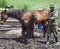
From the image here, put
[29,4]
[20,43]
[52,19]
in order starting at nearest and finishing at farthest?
1. [52,19]
2. [20,43]
3. [29,4]

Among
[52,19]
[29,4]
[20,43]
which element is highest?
[52,19]

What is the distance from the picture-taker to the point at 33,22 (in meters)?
12.3

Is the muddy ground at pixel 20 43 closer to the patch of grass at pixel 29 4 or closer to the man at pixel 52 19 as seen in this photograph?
the man at pixel 52 19

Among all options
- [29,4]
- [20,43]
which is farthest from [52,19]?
[29,4]

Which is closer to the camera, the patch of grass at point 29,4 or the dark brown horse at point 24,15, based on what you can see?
the dark brown horse at point 24,15

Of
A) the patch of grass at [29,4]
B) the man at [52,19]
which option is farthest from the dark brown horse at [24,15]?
the patch of grass at [29,4]

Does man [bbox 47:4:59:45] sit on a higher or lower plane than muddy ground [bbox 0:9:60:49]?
higher

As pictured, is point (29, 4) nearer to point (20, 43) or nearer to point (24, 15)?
point (24, 15)

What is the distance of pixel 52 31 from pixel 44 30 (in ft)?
6.73

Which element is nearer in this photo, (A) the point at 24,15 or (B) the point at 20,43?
(B) the point at 20,43

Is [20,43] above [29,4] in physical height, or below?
below

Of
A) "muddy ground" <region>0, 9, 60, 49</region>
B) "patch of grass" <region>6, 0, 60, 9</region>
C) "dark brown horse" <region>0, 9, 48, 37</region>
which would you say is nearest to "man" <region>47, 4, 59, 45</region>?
"muddy ground" <region>0, 9, 60, 49</region>

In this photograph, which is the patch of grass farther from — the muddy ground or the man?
the man

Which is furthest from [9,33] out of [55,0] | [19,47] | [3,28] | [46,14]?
Answer: [55,0]
